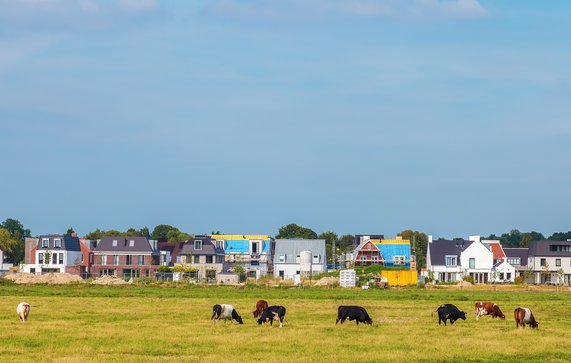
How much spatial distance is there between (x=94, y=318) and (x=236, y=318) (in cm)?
770

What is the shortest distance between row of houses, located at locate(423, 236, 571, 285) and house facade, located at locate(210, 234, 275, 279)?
26.7 meters

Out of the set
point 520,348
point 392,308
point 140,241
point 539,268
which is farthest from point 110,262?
point 520,348

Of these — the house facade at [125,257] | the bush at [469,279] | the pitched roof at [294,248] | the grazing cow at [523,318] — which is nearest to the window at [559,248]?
the bush at [469,279]

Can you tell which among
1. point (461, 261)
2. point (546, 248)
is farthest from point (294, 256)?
point (546, 248)

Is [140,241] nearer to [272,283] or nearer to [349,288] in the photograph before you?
[272,283]

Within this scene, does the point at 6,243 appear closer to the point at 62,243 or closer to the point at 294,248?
the point at 62,243

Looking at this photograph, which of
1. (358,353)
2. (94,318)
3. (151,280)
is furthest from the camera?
(151,280)

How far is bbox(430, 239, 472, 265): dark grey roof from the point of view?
451ft

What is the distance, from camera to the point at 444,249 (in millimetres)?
138500

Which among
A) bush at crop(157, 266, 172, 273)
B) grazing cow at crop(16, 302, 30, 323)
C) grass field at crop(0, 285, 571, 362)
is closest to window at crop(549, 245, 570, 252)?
bush at crop(157, 266, 172, 273)

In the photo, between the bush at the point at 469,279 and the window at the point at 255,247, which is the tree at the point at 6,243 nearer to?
the window at the point at 255,247

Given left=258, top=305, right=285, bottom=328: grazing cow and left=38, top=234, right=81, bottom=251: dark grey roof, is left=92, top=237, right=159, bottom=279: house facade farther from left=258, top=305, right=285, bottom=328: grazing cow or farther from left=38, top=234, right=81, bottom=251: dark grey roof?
left=258, top=305, right=285, bottom=328: grazing cow

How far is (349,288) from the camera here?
101m

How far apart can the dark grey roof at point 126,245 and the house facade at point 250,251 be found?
1226 centimetres
